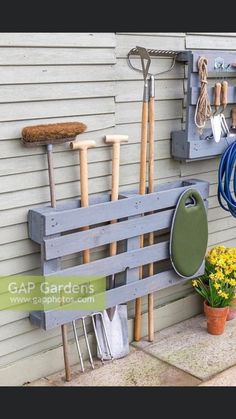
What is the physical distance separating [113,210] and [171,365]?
3.17 ft

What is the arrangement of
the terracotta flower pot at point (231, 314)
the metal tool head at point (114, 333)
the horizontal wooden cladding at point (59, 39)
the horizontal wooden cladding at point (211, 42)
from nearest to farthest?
the horizontal wooden cladding at point (59, 39)
the metal tool head at point (114, 333)
the horizontal wooden cladding at point (211, 42)
the terracotta flower pot at point (231, 314)

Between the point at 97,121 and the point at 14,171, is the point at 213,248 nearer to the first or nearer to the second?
the point at 97,121

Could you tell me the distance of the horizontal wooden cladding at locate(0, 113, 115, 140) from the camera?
2.96m

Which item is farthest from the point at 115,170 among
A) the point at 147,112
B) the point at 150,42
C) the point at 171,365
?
the point at 171,365

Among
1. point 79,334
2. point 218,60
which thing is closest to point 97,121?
point 218,60

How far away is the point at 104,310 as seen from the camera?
3508 millimetres

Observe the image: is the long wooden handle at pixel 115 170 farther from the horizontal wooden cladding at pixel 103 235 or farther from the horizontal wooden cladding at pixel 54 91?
the horizontal wooden cladding at pixel 54 91

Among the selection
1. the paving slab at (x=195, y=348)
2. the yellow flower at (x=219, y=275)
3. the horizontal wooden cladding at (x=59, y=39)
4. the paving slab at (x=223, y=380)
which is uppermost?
the horizontal wooden cladding at (x=59, y=39)

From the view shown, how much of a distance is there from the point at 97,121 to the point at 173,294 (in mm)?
1356

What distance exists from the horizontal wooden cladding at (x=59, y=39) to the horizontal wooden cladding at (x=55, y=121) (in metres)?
→ 0.31

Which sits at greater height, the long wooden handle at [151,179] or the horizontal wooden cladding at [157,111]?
the horizontal wooden cladding at [157,111]

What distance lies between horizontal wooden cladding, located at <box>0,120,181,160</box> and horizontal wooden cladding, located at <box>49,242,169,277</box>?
587mm

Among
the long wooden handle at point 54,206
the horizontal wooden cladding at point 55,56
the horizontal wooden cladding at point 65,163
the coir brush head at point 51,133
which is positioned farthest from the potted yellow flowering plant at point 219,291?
the horizontal wooden cladding at point 55,56

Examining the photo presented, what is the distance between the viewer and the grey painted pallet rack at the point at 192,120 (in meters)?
3.59
